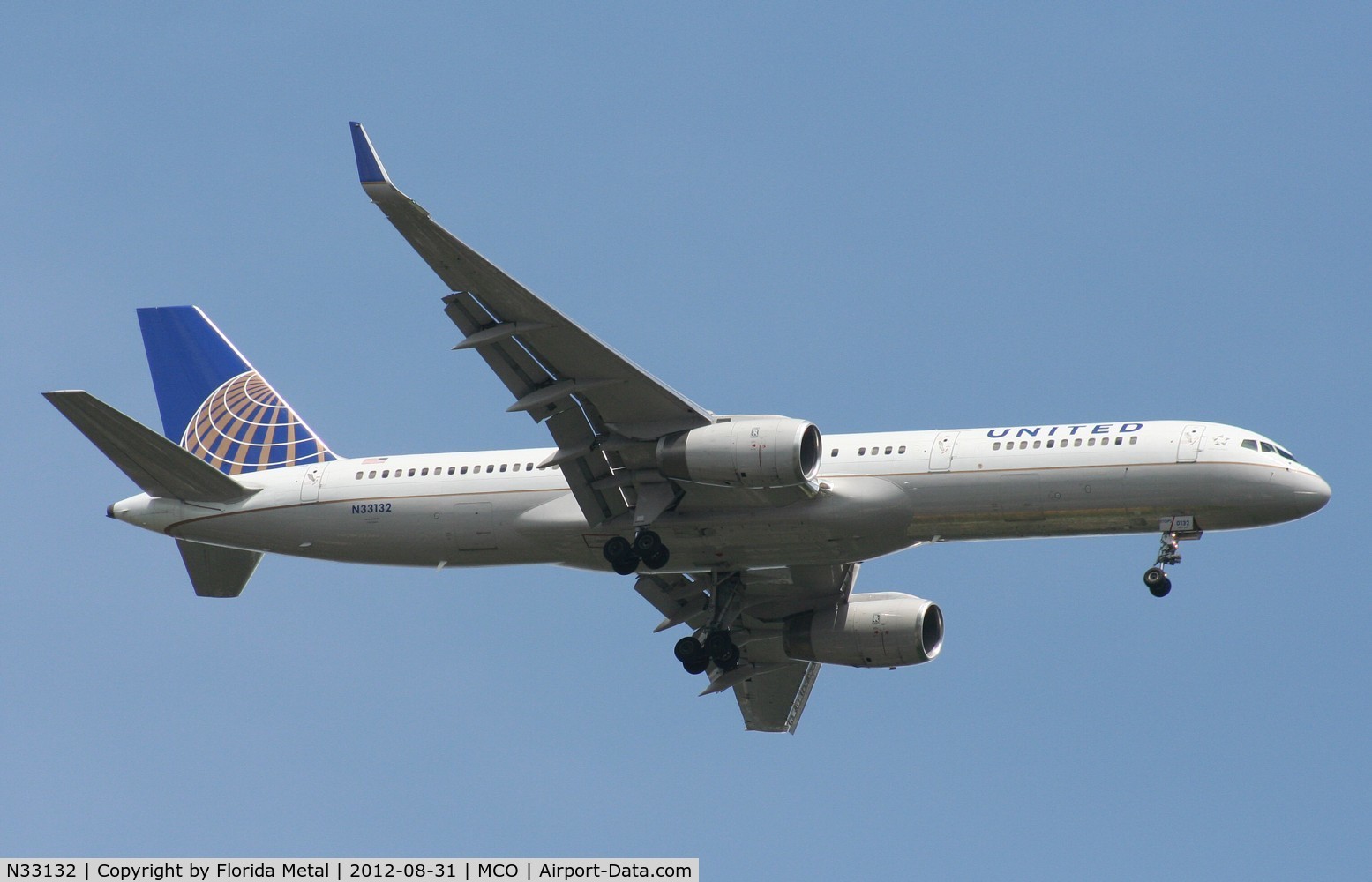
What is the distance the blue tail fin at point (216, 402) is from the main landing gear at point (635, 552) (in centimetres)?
850

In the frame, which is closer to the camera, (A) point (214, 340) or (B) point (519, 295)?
→ (B) point (519, 295)

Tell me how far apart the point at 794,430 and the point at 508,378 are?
5.99 m

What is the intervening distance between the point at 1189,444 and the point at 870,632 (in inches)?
388

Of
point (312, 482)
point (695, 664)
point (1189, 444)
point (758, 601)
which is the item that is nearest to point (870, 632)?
point (758, 601)

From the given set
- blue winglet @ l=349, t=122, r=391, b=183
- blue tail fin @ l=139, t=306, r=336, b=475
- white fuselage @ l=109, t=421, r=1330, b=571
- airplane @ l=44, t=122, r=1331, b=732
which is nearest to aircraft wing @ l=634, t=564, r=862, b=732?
airplane @ l=44, t=122, r=1331, b=732

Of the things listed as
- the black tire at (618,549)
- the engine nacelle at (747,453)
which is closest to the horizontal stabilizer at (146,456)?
the black tire at (618,549)

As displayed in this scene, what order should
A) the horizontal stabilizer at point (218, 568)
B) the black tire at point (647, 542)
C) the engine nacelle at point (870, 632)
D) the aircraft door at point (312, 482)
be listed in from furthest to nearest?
the horizontal stabilizer at point (218, 568) < the engine nacelle at point (870, 632) < the aircraft door at point (312, 482) < the black tire at point (647, 542)

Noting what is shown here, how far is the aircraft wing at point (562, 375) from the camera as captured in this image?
38562 mm

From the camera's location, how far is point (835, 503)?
137 ft

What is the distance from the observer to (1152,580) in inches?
1633

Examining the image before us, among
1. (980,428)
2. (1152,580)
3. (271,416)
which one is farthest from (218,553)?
(1152,580)

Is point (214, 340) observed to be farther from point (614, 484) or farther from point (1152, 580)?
point (1152, 580)

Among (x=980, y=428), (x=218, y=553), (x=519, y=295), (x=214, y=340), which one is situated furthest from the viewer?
(x=214, y=340)

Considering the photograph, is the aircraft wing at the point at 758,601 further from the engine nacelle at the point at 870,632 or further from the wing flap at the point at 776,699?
the wing flap at the point at 776,699
